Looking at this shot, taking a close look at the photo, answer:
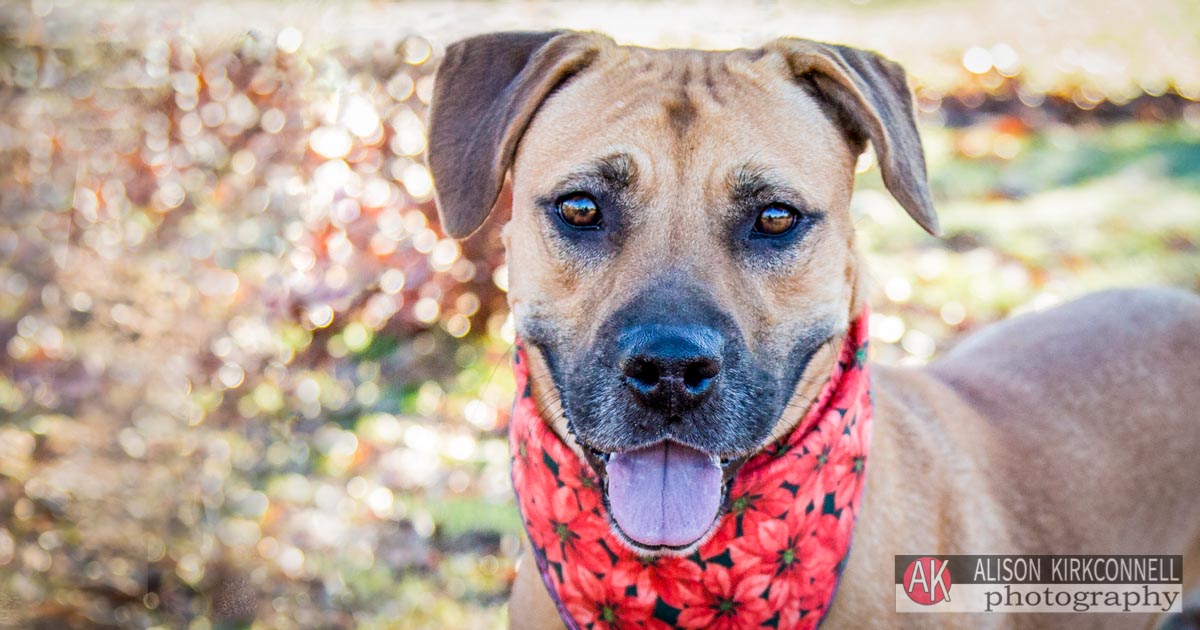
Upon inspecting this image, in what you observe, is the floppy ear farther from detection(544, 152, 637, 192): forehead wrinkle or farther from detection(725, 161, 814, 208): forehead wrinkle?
detection(544, 152, 637, 192): forehead wrinkle

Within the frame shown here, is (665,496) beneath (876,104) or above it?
beneath

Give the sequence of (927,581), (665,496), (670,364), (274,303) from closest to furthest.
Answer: (670,364) → (665,496) → (927,581) → (274,303)

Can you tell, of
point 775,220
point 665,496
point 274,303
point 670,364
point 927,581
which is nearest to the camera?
point 670,364

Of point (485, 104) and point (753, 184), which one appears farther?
point (485, 104)

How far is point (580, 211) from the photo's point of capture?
2.73m

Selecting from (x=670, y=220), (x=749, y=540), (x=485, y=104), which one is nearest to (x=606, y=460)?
(x=749, y=540)

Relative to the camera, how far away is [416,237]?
5.62 m

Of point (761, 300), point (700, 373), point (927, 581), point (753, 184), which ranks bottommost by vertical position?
point (927, 581)

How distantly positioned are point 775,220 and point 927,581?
3.68 feet

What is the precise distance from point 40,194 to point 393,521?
331 cm

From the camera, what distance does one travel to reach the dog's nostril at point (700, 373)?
2.36 metres

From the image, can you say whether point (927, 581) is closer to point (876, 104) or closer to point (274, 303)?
point (876, 104)

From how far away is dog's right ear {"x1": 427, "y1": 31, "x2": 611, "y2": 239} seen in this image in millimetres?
2854

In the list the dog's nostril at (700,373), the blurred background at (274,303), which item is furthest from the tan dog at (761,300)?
the blurred background at (274,303)
